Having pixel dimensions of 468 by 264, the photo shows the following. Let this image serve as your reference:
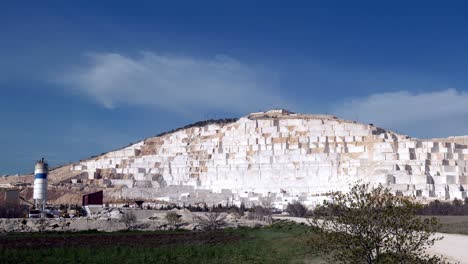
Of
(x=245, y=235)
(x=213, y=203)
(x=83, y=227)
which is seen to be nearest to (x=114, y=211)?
(x=83, y=227)

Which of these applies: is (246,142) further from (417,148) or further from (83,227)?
(83,227)

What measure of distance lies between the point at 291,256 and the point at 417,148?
184 ft

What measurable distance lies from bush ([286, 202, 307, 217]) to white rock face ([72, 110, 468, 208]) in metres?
4.14

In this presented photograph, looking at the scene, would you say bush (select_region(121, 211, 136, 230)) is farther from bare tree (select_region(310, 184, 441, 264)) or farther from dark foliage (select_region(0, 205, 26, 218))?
bare tree (select_region(310, 184, 441, 264))

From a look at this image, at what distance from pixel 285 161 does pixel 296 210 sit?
63.2ft

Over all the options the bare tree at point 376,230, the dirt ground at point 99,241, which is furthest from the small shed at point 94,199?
the bare tree at point 376,230

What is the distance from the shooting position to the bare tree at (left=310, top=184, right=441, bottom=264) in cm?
1102

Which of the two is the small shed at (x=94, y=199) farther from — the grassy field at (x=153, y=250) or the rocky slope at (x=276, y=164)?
the grassy field at (x=153, y=250)

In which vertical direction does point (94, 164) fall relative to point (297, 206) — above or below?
above

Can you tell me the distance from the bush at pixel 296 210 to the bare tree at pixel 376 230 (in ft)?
159

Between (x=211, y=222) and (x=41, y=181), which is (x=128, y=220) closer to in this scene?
(x=211, y=222)

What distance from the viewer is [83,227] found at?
1679 inches

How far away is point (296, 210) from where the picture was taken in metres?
61.8

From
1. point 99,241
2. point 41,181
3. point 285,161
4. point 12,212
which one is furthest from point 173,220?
point 285,161
